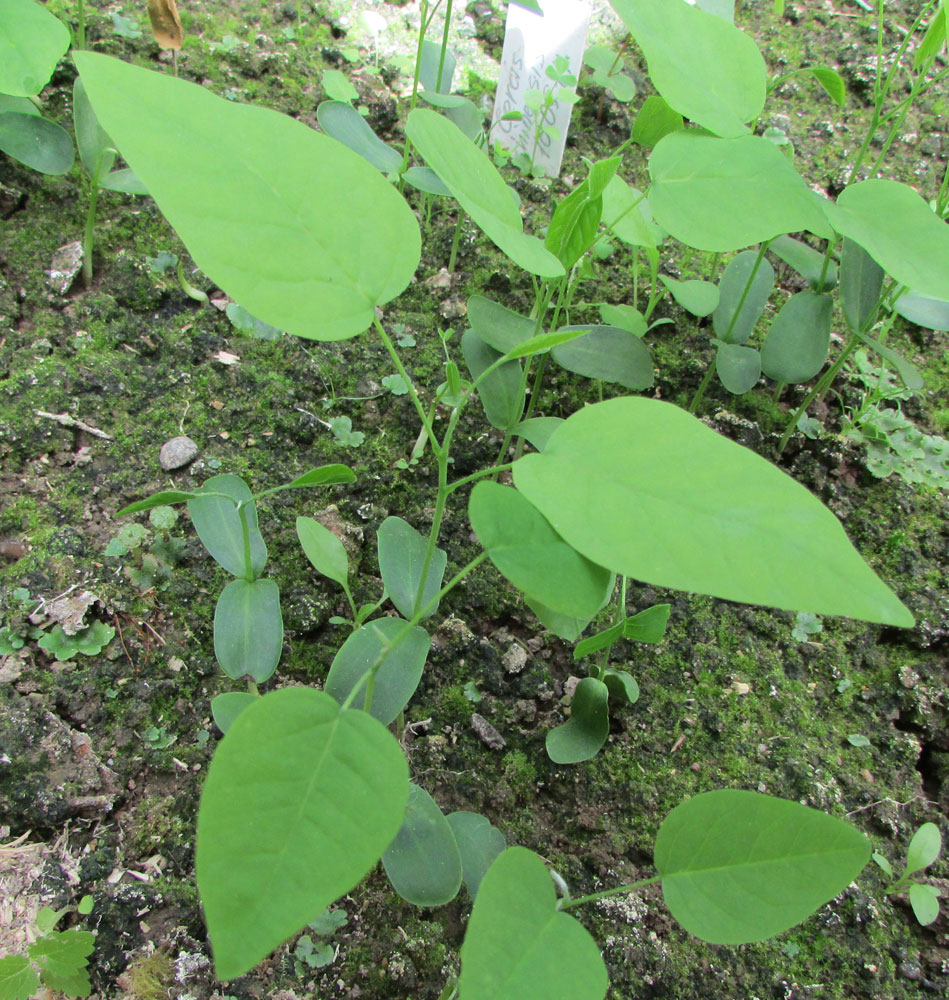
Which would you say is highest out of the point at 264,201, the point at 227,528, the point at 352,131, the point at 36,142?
the point at 264,201

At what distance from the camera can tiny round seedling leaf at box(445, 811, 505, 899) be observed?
0.75m

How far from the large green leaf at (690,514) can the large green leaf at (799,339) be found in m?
0.66

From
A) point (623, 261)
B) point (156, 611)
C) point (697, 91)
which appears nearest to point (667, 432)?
point (697, 91)

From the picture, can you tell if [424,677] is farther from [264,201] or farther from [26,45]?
[26,45]

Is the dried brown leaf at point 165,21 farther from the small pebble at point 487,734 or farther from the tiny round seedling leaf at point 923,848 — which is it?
the tiny round seedling leaf at point 923,848

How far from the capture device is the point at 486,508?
0.61m

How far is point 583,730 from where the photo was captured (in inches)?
36.1

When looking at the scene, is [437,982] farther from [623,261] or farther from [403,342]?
[623,261]

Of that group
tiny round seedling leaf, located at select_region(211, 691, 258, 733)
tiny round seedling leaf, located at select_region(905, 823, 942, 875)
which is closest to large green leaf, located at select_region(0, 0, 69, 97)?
tiny round seedling leaf, located at select_region(211, 691, 258, 733)

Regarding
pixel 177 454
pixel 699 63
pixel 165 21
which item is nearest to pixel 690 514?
pixel 699 63

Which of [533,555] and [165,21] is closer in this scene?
[533,555]

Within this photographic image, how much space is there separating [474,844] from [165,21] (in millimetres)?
1461

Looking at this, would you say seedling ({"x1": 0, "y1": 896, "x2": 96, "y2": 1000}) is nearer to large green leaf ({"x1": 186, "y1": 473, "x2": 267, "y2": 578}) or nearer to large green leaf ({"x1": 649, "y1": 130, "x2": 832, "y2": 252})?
large green leaf ({"x1": 186, "y1": 473, "x2": 267, "y2": 578})

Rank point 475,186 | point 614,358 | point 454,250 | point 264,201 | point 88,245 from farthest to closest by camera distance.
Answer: point 454,250 < point 88,245 < point 614,358 < point 475,186 < point 264,201
